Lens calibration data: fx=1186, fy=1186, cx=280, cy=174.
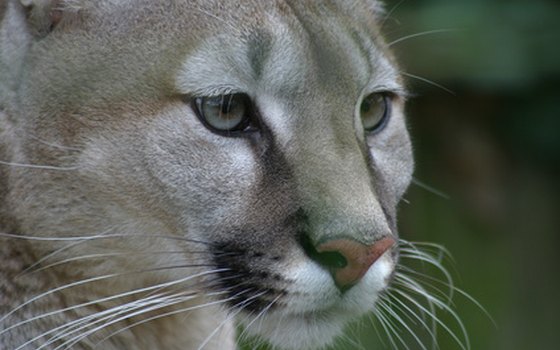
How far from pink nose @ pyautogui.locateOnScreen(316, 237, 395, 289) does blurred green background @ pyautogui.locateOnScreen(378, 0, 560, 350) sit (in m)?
3.38

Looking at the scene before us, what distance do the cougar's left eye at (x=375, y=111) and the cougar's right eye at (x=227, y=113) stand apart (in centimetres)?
49

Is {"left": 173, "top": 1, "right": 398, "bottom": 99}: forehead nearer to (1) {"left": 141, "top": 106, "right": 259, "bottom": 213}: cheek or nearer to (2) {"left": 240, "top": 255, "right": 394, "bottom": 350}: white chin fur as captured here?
(1) {"left": 141, "top": 106, "right": 259, "bottom": 213}: cheek

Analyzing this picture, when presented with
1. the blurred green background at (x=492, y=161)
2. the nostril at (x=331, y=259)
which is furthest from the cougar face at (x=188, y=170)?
the blurred green background at (x=492, y=161)

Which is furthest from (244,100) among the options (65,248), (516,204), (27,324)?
(516,204)

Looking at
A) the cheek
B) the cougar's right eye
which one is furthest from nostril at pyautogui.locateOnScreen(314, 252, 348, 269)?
the cougar's right eye

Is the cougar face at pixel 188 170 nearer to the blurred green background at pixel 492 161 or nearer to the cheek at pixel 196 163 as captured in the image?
the cheek at pixel 196 163

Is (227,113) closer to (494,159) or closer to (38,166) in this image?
(38,166)

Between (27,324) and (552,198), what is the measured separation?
430cm

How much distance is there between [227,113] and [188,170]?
20 centimetres

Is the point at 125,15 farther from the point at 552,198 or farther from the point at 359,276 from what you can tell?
the point at 552,198

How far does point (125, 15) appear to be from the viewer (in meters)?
3.50

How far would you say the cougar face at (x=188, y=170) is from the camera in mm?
3291

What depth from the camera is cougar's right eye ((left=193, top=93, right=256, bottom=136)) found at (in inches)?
133

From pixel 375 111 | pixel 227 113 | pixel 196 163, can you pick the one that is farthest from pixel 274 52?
pixel 375 111
